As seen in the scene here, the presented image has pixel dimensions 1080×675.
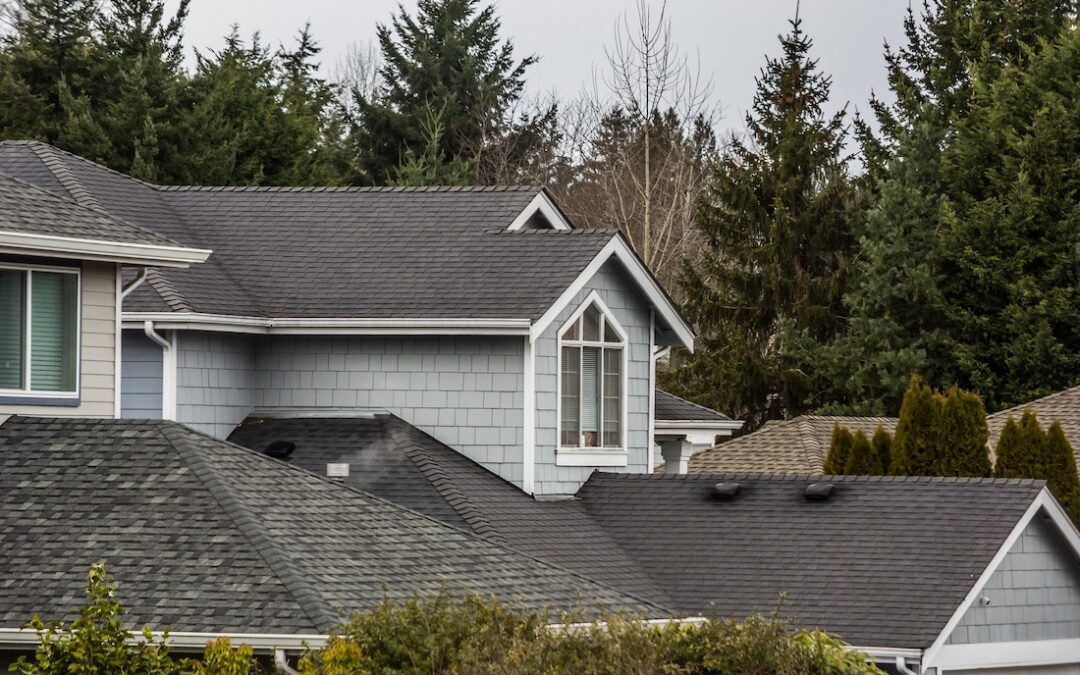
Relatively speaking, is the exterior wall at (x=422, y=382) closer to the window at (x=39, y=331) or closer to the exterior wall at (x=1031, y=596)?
the window at (x=39, y=331)

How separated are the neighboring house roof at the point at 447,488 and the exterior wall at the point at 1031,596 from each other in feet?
12.1

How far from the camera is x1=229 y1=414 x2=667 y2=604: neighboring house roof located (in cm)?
2214

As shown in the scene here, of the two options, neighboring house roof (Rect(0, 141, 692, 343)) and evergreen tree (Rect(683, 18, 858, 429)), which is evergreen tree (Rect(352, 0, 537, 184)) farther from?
neighboring house roof (Rect(0, 141, 692, 343))

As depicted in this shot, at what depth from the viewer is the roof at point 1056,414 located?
32.3 metres

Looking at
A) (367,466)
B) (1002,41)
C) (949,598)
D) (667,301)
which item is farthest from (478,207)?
(1002,41)

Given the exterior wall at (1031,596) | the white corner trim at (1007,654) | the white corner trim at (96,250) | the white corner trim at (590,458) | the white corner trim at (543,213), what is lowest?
the white corner trim at (1007,654)

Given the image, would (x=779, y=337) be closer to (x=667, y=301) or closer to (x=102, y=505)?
(x=667, y=301)

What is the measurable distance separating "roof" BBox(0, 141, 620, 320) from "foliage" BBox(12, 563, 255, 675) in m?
8.68

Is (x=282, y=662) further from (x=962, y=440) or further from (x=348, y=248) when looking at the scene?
(x=962, y=440)

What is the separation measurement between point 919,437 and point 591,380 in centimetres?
600

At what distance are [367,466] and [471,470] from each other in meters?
1.28

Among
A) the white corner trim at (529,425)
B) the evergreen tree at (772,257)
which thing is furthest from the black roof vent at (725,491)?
the evergreen tree at (772,257)

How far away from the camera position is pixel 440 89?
54750mm

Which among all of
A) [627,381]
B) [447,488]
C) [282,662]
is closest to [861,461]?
[627,381]
